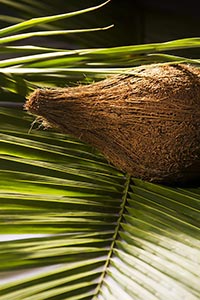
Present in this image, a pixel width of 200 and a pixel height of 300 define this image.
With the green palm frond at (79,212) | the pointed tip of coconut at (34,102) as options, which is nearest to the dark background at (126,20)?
the green palm frond at (79,212)

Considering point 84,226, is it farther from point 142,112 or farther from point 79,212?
point 142,112

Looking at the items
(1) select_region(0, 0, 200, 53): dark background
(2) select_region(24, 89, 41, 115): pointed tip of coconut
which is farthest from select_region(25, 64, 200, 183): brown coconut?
(1) select_region(0, 0, 200, 53): dark background

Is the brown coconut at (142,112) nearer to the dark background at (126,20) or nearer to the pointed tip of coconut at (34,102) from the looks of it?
the pointed tip of coconut at (34,102)

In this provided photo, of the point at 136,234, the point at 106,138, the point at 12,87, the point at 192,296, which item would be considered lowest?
the point at 192,296

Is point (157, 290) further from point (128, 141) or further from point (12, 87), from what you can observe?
point (12, 87)

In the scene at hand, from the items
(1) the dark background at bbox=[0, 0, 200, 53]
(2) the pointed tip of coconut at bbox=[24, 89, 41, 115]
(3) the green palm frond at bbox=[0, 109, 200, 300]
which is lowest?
(3) the green palm frond at bbox=[0, 109, 200, 300]

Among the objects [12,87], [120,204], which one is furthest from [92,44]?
[120,204]

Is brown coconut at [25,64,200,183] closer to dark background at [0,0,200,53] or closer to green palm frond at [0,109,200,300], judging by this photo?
green palm frond at [0,109,200,300]

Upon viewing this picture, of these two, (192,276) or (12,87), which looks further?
(12,87)
